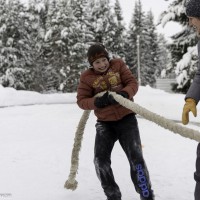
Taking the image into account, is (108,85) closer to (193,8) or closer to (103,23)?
(193,8)

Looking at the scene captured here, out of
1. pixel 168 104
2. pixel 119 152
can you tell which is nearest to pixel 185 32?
pixel 168 104

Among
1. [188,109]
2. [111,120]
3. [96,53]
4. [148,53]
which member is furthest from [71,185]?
[148,53]

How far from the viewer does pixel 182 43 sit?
18.0 meters

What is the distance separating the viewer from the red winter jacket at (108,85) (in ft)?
12.7

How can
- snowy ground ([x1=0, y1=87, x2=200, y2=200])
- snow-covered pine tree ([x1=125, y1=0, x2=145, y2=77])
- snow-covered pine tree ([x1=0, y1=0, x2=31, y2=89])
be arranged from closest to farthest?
snowy ground ([x1=0, y1=87, x2=200, y2=200]) → snow-covered pine tree ([x1=0, y1=0, x2=31, y2=89]) → snow-covered pine tree ([x1=125, y1=0, x2=145, y2=77])

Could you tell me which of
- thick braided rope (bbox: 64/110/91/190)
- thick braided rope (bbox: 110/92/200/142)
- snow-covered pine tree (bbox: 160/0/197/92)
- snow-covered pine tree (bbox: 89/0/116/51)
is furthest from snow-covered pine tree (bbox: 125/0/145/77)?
thick braided rope (bbox: 110/92/200/142)

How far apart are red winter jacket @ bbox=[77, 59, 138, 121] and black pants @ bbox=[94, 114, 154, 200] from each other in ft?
0.32

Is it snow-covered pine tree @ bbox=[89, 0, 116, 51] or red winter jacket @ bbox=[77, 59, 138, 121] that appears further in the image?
snow-covered pine tree @ bbox=[89, 0, 116, 51]

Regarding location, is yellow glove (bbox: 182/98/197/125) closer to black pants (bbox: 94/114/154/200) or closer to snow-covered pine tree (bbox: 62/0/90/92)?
black pants (bbox: 94/114/154/200)

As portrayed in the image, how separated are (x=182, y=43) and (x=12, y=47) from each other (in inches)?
903

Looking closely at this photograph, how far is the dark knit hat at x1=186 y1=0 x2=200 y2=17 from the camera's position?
2.86 metres

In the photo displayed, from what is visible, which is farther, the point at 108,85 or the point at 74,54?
the point at 74,54

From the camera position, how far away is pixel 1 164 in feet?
18.1

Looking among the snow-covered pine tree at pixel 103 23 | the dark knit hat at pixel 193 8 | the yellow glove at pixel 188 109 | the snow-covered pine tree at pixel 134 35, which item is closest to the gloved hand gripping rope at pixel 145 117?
the yellow glove at pixel 188 109
